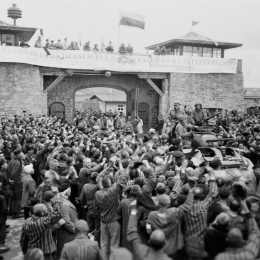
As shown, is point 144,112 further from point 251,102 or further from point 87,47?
point 251,102

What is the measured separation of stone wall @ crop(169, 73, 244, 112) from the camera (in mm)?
26156

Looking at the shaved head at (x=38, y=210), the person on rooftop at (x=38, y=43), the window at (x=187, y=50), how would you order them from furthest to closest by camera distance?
1. the window at (x=187, y=50)
2. the person on rooftop at (x=38, y=43)
3. the shaved head at (x=38, y=210)

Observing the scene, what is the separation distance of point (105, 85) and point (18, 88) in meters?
6.33

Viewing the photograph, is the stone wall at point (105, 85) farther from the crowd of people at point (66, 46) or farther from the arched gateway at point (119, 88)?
the crowd of people at point (66, 46)

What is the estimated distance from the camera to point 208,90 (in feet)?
87.3

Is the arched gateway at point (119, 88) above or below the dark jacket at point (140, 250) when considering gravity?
above

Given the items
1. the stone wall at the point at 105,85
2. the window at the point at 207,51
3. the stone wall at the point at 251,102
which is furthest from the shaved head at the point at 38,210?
the stone wall at the point at 251,102

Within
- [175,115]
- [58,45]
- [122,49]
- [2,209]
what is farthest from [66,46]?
[2,209]

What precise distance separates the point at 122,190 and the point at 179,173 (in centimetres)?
118

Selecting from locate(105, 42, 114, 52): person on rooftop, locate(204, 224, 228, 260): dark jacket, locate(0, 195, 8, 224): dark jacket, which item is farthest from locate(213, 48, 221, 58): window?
locate(204, 224, 228, 260): dark jacket

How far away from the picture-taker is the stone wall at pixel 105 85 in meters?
26.6

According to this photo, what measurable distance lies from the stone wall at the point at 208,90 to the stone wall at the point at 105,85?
2258mm

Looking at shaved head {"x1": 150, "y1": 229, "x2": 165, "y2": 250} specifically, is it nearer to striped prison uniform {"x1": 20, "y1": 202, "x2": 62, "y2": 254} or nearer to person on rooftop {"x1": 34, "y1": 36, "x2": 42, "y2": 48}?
striped prison uniform {"x1": 20, "y1": 202, "x2": 62, "y2": 254}

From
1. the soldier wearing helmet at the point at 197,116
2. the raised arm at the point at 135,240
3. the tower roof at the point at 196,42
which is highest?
the tower roof at the point at 196,42
